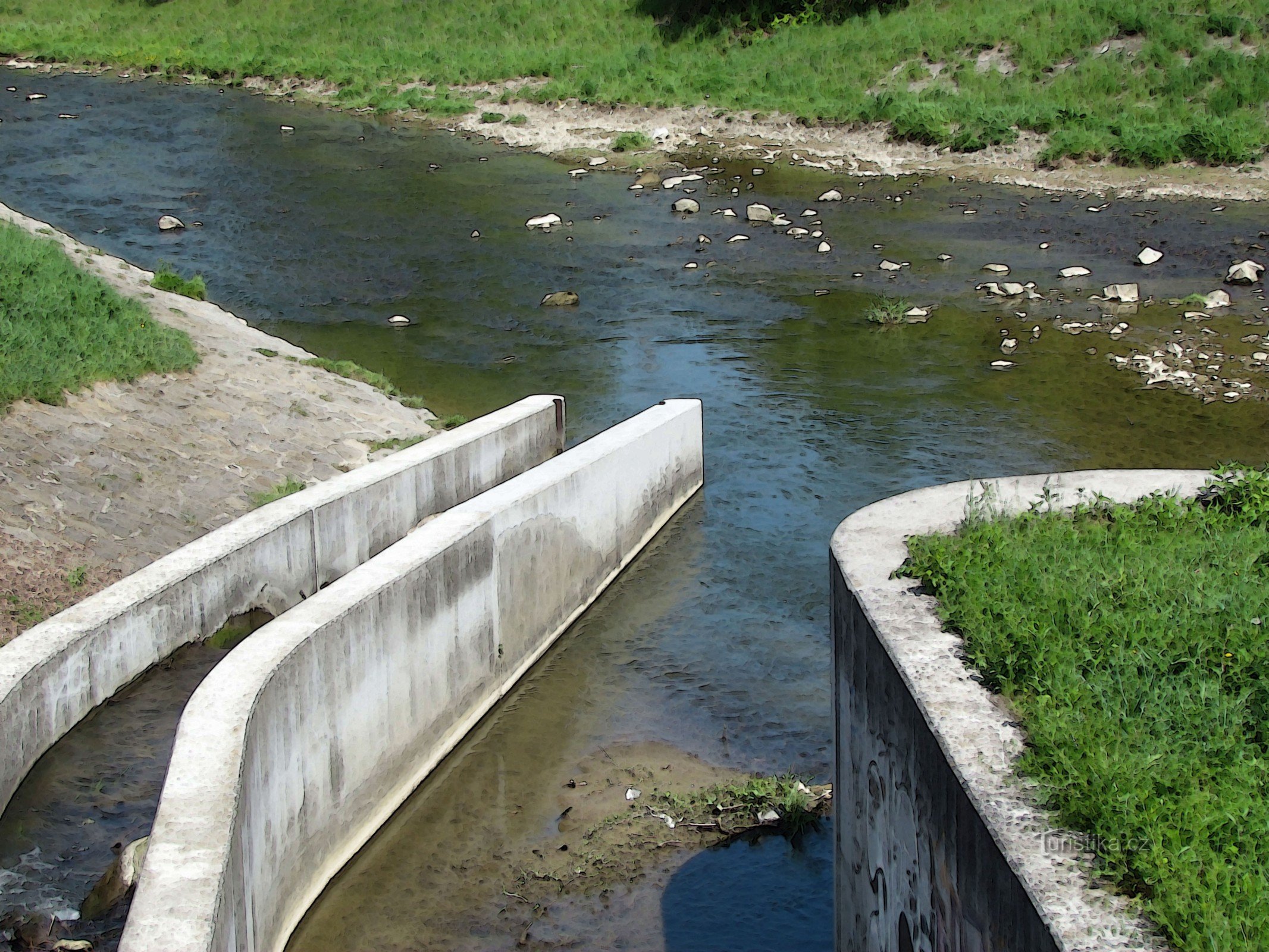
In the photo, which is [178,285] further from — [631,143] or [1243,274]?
[631,143]

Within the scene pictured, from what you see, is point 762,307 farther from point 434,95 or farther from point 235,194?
point 434,95

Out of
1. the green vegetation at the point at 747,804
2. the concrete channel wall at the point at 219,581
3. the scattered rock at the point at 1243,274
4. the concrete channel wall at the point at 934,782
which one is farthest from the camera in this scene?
the scattered rock at the point at 1243,274

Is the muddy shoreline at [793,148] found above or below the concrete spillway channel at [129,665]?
above

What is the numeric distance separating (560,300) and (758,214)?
5188 mm

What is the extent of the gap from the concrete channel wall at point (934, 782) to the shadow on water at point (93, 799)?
3.22m

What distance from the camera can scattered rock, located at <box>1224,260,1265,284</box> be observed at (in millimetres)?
17938

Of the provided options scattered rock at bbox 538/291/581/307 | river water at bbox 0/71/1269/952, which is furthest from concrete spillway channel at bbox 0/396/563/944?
scattered rock at bbox 538/291/581/307

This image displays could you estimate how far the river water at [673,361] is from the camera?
715cm

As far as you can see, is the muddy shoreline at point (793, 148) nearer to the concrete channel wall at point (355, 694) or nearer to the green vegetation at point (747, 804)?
the concrete channel wall at point (355, 694)

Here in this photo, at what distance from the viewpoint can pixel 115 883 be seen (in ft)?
19.9

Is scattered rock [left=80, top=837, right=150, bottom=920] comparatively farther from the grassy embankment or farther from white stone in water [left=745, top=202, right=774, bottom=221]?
the grassy embankment

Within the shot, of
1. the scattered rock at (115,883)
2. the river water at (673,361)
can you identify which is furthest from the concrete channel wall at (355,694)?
the scattered rock at (115,883)

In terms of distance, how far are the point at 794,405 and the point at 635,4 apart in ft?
82.6

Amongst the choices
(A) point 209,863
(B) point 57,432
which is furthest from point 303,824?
(B) point 57,432
